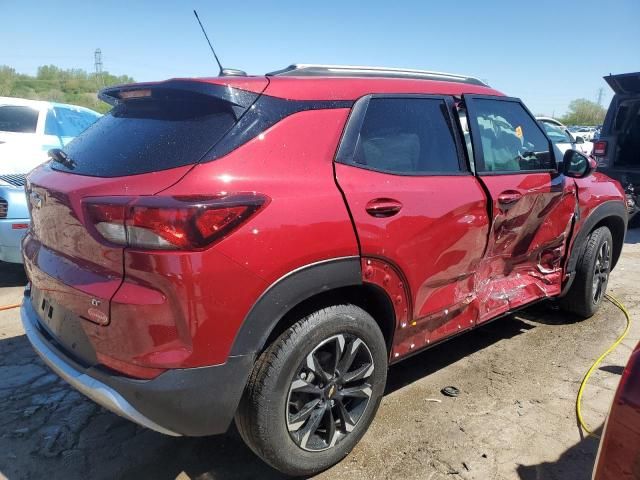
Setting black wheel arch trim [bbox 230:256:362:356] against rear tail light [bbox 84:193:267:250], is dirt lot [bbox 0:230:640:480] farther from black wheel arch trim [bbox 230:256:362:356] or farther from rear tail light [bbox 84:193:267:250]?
rear tail light [bbox 84:193:267:250]

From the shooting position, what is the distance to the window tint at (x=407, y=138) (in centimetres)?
251

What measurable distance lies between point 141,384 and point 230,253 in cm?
59

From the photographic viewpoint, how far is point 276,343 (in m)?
2.14

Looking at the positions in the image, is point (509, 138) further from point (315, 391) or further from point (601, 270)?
point (315, 391)

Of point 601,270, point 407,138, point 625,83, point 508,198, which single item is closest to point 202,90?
point 407,138

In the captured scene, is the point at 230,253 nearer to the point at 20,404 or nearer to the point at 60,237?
the point at 60,237

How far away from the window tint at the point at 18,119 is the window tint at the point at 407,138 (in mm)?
5566

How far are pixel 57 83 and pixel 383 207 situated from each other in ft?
176

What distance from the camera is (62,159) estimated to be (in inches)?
98.9

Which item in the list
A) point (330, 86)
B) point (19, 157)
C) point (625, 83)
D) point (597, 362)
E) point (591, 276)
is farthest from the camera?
point (625, 83)

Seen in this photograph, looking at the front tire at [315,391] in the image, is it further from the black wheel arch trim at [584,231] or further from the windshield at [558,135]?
the windshield at [558,135]

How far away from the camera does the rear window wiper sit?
7.93 ft

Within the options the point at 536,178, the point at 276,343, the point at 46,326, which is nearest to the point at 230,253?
the point at 276,343

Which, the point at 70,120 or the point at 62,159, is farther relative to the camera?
the point at 70,120
